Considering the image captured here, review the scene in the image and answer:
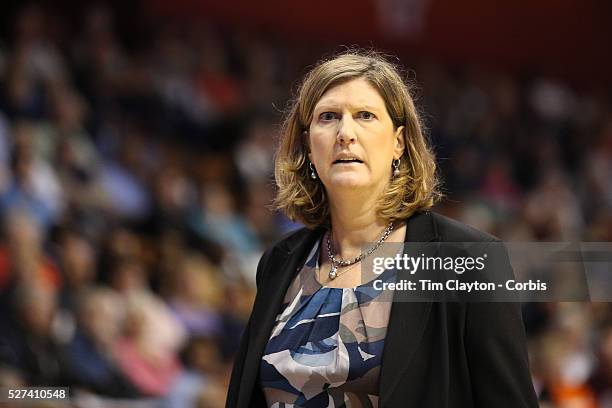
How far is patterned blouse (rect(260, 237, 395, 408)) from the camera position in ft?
6.59

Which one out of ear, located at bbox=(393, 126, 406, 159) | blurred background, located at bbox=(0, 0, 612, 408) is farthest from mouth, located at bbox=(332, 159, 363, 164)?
blurred background, located at bbox=(0, 0, 612, 408)

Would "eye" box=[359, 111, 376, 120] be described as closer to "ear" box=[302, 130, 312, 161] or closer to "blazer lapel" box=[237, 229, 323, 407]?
"ear" box=[302, 130, 312, 161]

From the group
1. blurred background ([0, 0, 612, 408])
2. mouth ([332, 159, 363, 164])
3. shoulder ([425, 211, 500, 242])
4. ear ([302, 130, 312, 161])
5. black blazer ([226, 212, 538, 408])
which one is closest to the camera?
black blazer ([226, 212, 538, 408])

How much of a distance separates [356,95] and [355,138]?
96mm

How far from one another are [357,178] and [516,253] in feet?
1.16

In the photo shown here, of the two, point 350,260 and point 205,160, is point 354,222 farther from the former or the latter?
point 205,160

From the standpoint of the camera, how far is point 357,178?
7.06 feet

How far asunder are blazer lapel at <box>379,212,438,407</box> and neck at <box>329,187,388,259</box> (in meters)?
0.17

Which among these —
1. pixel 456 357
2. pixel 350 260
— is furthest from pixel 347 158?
pixel 456 357

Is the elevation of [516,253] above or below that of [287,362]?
above

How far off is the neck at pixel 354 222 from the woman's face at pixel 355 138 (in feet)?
0.10

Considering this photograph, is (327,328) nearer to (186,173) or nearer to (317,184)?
(317,184)

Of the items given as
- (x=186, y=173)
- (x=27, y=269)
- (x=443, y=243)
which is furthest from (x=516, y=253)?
(x=186, y=173)

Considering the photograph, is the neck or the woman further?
the neck
